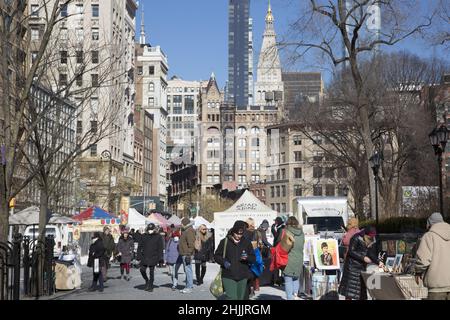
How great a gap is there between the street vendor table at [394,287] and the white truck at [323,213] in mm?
25331

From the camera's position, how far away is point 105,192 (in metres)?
76.8

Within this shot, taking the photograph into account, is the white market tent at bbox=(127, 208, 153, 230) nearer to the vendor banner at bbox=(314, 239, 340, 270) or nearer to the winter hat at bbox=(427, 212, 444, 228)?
the vendor banner at bbox=(314, 239, 340, 270)

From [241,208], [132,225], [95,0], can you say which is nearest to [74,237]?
[132,225]

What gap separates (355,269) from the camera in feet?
46.4

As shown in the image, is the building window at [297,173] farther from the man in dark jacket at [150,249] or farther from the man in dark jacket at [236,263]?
the man in dark jacket at [236,263]

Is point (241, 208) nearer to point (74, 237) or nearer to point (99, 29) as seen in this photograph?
point (74, 237)

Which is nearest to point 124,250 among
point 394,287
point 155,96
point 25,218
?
point 25,218

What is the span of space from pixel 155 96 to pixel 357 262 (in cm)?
13945

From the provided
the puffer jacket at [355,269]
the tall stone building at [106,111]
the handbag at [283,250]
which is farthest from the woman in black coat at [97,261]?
the puffer jacket at [355,269]

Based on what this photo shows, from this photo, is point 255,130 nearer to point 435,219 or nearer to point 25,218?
point 25,218

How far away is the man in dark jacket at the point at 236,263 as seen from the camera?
11734mm

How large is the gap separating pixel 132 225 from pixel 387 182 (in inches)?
637

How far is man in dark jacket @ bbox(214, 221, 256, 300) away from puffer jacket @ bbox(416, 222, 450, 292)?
114 inches

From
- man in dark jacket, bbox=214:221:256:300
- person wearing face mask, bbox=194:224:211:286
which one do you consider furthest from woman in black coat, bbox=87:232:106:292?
man in dark jacket, bbox=214:221:256:300
